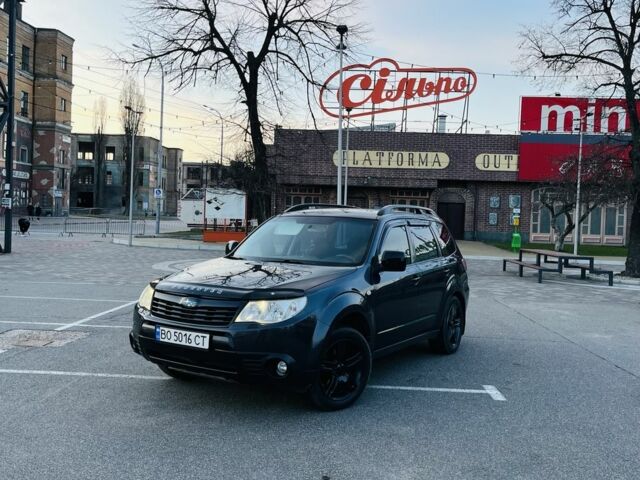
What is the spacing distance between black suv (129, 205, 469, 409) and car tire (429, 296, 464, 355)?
1.34 ft

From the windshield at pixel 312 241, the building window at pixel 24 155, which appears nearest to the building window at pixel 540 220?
the windshield at pixel 312 241

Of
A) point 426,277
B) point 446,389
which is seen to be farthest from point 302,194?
point 446,389

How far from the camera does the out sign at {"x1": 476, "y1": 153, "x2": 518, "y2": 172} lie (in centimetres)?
3566

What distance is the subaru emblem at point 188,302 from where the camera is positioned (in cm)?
489

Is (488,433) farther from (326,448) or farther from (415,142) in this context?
(415,142)

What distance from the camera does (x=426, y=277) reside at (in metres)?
6.82

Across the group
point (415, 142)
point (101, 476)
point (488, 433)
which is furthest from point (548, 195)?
point (101, 476)

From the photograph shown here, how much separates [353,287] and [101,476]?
8.26 feet

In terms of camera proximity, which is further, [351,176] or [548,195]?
[351,176]

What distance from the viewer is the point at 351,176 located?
36375 mm

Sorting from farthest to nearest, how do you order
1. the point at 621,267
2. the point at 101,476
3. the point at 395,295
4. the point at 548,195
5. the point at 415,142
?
1. the point at 415,142
2. the point at 548,195
3. the point at 621,267
4. the point at 395,295
5. the point at 101,476

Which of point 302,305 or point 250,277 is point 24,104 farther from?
point 302,305

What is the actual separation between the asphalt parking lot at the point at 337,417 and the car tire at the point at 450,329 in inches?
5.9

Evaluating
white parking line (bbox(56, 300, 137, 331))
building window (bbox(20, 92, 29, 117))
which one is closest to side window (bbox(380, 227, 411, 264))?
white parking line (bbox(56, 300, 137, 331))
